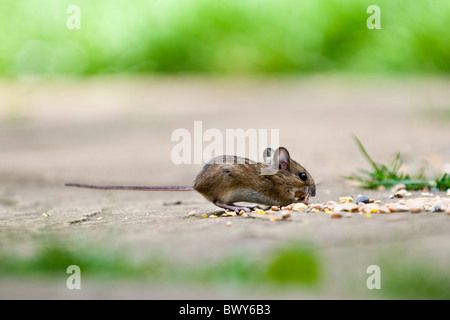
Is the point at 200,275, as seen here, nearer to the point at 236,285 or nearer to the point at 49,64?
the point at 236,285

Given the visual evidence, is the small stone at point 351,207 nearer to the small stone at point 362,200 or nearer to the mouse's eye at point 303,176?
the small stone at point 362,200

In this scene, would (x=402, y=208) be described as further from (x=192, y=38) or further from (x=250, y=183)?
(x=192, y=38)

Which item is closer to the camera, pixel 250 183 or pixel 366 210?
pixel 366 210

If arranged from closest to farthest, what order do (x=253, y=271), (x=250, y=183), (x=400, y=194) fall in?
(x=253, y=271)
(x=250, y=183)
(x=400, y=194)

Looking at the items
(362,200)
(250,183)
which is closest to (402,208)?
(362,200)

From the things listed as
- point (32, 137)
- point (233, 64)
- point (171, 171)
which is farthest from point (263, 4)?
point (171, 171)

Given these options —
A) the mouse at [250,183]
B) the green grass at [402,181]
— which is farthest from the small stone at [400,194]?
the mouse at [250,183]

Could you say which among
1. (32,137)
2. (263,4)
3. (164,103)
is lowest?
(32,137)
